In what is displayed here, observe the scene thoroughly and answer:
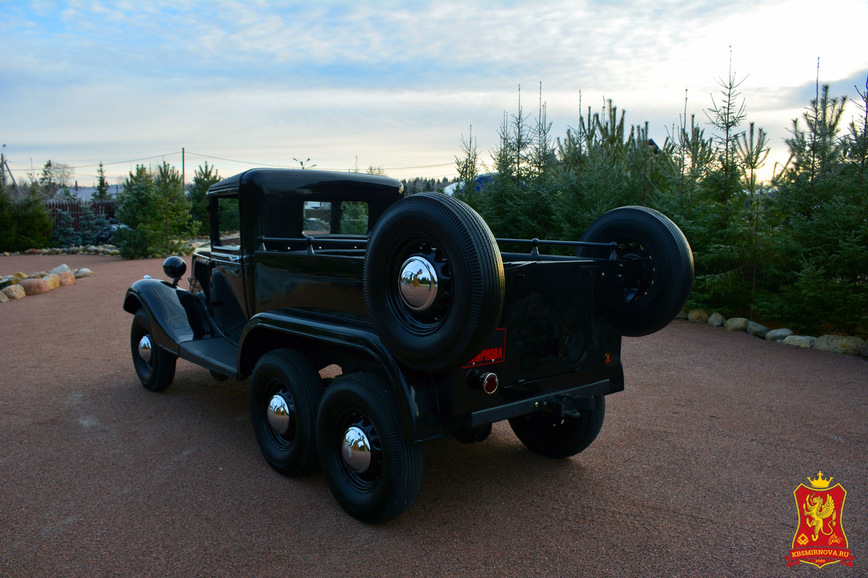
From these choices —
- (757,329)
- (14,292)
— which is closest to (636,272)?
(757,329)

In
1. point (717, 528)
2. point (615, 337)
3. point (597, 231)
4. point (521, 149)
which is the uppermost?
point (521, 149)

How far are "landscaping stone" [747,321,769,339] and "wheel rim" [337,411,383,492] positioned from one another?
6.72 meters

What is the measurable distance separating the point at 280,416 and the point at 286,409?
2.9 inches

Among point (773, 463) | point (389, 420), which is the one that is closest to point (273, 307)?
point (389, 420)

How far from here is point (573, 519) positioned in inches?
129

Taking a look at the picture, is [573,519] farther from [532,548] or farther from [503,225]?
[503,225]

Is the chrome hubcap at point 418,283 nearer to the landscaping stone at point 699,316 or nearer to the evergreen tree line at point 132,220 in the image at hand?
the landscaping stone at point 699,316

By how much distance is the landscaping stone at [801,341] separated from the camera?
293 inches

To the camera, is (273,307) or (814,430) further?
(814,430)

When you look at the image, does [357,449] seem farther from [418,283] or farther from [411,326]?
[418,283]

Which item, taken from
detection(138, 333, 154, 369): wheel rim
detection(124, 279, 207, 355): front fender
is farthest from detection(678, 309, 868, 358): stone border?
detection(138, 333, 154, 369): wheel rim

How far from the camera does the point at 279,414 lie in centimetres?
377

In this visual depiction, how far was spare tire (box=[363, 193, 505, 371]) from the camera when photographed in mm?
2572

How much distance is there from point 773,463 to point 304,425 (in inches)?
124
